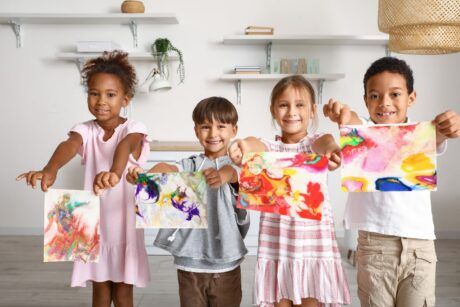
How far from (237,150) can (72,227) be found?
60cm

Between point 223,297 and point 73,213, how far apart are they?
21.6 inches

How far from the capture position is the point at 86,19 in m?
3.66

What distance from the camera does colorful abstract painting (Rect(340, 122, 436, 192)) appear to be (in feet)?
4.31

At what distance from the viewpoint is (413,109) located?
3.82 meters

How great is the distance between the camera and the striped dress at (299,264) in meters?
1.39

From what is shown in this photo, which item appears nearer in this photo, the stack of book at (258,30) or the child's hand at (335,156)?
the child's hand at (335,156)

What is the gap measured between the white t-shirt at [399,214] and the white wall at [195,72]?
7.96ft

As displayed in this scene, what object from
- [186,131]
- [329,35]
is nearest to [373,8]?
[329,35]

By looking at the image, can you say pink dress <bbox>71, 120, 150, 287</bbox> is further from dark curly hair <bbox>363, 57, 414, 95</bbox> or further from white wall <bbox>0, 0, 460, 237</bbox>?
white wall <bbox>0, 0, 460, 237</bbox>

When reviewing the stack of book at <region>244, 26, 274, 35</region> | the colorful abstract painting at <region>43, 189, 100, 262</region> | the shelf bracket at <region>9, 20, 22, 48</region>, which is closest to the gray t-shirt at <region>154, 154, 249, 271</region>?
the colorful abstract painting at <region>43, 189, 100, 262</region>

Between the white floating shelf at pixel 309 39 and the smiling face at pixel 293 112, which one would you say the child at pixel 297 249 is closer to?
the smiling face at pixel 293 112

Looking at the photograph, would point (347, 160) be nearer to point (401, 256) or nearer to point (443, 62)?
point (401, 256)

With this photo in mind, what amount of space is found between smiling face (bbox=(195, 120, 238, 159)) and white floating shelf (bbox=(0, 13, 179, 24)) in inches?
89.5

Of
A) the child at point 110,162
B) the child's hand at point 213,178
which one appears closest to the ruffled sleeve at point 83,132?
the child at point 110,162
